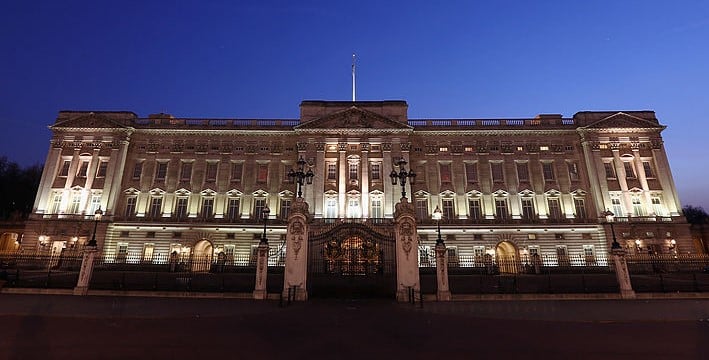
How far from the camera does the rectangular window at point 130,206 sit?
3878 centimetres

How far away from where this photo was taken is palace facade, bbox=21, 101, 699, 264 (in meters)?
37.5

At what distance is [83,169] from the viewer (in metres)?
40.1

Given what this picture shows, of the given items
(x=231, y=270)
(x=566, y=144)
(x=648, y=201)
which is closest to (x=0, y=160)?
(x=231, y=270)

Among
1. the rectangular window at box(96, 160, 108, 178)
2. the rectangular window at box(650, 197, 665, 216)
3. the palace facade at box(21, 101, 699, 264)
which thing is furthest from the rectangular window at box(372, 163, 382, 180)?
the rectangular window at box(96, 160, 108, 178)

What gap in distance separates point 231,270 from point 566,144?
4011 cm

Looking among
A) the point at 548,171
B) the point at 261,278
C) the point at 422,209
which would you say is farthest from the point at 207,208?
→ the point at 548,171

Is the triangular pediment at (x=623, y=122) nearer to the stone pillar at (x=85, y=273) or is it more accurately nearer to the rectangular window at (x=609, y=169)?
the rectangular window at (x=609, y=169)

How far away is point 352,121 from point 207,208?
788 inches

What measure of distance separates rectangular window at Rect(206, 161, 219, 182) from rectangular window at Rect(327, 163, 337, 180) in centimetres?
1355

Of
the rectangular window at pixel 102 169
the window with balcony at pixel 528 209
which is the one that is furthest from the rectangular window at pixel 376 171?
the rectangular window at pixel 102 169

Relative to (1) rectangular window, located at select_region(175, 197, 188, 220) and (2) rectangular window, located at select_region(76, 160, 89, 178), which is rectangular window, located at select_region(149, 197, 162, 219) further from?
(2) rectangular window, located at select_region(76, 160, 89, 178)

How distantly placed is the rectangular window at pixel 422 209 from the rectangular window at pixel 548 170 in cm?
1464

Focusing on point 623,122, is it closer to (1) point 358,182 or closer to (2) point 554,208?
(2) point 554,208

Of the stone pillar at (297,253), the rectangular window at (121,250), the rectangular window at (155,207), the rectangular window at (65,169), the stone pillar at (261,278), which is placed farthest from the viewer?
the rectangular window at (65,169)
